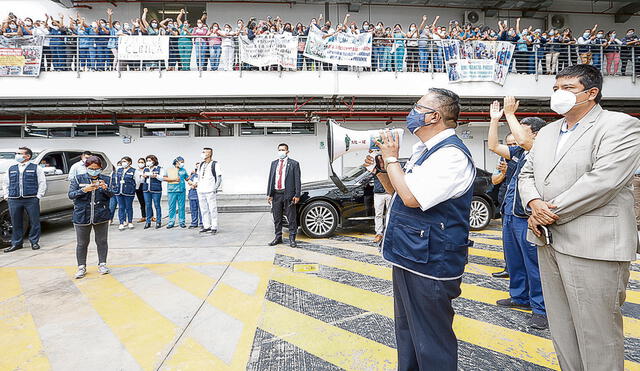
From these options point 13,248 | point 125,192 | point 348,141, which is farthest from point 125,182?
point 348,141

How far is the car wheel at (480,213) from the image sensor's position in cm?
742

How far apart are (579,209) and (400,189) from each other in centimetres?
99

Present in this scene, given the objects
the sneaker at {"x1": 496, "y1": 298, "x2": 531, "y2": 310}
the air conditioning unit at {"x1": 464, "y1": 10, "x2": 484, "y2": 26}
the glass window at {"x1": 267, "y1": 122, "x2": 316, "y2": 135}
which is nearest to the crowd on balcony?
the glass window at {"x1": 267, "y1": 122, "x2": 316, "y2": 135}

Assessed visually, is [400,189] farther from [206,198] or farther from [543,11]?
[543,11]

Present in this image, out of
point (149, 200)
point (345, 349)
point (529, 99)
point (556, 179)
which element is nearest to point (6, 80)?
point (149, 200)

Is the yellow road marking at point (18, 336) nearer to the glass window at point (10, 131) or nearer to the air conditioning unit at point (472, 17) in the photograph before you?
the glass window at point (10, 131)

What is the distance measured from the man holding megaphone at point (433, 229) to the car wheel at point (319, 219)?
507 centimetres

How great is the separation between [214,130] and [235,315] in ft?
37.6

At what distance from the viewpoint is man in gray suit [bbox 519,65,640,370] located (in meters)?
1.74

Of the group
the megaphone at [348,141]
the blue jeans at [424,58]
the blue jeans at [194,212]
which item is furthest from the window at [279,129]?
the megaphone at [348,141]

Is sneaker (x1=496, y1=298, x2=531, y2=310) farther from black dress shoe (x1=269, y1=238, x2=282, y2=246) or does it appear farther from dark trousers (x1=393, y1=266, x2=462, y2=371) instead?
black dress shoe (x1=269, y1=238, x2=282, y2=246)

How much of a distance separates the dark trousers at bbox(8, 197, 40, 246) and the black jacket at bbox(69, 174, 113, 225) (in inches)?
102

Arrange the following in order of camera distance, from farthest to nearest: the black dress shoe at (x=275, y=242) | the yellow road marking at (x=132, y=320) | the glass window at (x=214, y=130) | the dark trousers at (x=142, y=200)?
the glass window at (x=214, y=130)
the dark trousers at (x=142, y=200)
the black dress shoe at (x=275, y=242)
the yellow road marking at (x=132, y=320)

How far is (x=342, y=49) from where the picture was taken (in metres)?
10.6
